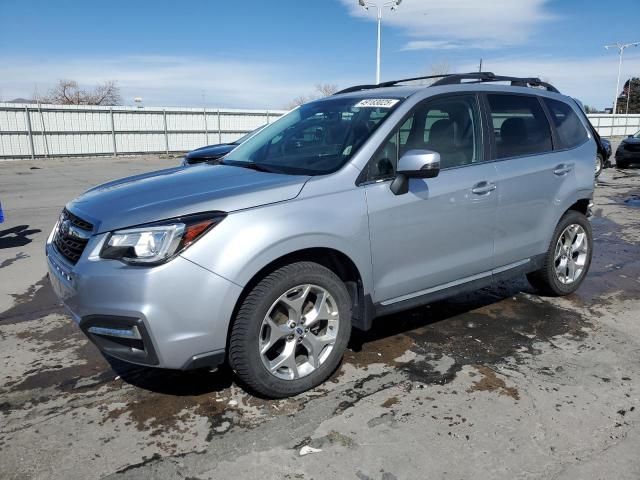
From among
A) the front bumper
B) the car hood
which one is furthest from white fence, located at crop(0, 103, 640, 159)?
the front bumper

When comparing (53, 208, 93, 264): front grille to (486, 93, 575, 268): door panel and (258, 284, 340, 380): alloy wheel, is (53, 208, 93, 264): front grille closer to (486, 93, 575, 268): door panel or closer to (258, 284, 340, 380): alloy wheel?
(258, 284, 340, 380): alloy wheel

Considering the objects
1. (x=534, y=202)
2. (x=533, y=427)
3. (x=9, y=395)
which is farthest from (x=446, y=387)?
(x=9, y=395)

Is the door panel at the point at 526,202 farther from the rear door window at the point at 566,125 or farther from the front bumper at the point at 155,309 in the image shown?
the front bumper at the point at 155,309

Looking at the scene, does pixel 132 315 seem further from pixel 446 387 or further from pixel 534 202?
pixel 534 202

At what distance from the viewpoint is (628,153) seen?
18031 mm

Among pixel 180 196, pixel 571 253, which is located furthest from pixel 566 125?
pixel 180 196

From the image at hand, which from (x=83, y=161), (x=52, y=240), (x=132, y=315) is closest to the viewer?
(x=132, y=315)

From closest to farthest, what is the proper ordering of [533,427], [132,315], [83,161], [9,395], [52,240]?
[132,315], [533,427], [9,395], [52,240], [83,161]

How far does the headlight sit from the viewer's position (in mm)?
2699

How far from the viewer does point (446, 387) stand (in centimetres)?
331

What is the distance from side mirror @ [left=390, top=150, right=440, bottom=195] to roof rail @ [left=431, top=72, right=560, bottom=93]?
0.96 metres

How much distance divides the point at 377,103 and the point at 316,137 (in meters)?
0.50

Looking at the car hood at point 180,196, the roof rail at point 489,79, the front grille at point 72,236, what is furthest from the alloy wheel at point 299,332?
the roof rail at point 489,79

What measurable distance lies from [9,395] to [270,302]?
180 cm
